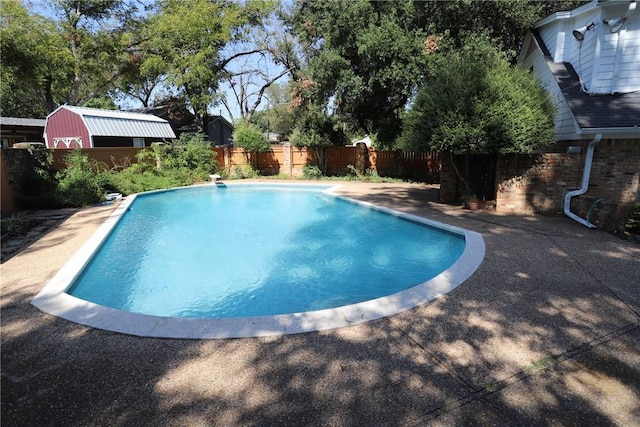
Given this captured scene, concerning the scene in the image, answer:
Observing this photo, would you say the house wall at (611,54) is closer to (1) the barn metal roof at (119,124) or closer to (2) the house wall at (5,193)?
(2) the house wall at (5,193)

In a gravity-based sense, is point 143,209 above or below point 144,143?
below

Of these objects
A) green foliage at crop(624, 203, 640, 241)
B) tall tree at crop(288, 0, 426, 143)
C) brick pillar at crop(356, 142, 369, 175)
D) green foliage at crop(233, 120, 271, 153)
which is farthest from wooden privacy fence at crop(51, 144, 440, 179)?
green foliage at crop(624, 203, 640, 241)

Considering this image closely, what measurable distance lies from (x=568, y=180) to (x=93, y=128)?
69.9 ft

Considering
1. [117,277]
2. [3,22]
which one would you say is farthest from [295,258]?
[3,22]

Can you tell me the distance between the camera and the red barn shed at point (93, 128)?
1852 cm

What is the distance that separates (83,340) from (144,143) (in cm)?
2132

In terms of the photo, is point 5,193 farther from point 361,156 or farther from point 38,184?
point 361,156

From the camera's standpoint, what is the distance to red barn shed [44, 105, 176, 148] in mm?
18519

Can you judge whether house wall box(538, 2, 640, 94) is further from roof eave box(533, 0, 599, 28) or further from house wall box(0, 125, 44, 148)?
house wall box(0, 125, 44, 148)

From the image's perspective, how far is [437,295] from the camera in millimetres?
4027

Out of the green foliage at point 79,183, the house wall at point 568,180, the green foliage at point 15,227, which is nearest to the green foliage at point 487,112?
the house wall at point 568,180

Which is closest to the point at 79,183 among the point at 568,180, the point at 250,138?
the point at 250,138

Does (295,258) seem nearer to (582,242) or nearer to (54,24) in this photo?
(582,242)

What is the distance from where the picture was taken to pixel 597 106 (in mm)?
8156
